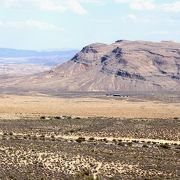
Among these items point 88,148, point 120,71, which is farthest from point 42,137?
point 120,71

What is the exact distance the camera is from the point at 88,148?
145 feet

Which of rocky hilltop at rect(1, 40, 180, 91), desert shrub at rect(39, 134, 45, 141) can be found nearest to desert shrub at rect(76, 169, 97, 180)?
desert shrub at rect(39, 134, 45, 141)

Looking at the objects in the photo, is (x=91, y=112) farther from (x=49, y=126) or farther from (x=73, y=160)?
(x=73, y=160)

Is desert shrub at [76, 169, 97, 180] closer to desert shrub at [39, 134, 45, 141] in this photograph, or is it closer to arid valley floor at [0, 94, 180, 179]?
arid valley floor at [0, 94, 180, 179]

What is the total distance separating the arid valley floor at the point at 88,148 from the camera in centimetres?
3497

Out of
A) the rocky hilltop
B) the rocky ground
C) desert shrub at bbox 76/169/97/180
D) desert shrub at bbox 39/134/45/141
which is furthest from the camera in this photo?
the rocky hilltop

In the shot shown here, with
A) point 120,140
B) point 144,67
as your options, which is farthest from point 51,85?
point 120,140

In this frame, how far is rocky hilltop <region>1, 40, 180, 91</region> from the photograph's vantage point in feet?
503

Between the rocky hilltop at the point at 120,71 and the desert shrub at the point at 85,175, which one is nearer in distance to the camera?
the desert shrub at the point at 85,175

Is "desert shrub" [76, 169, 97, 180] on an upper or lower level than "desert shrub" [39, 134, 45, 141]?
upper

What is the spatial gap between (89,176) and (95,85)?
392 feet

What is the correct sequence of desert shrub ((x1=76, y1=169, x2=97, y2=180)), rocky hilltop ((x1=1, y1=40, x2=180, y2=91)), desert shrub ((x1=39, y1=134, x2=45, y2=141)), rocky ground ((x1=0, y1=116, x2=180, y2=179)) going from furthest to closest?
rocky hilltop ((x1=1, y1=40, x2=180, y2=91)) < desert shrub ((x1=39, y1=134, x2=45, y2=141)) < rocky ground ((x1=0, y1=116, x2=180, y2=179)) < desert shrub ((x1=76, y1=169, x2=97, y2=180))

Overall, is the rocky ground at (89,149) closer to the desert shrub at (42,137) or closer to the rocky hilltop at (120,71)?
the desert shrub at (42,137)

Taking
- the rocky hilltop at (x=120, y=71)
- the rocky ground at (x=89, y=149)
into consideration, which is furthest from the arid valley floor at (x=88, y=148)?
the rocky hilltop at (x=120, y=71)
